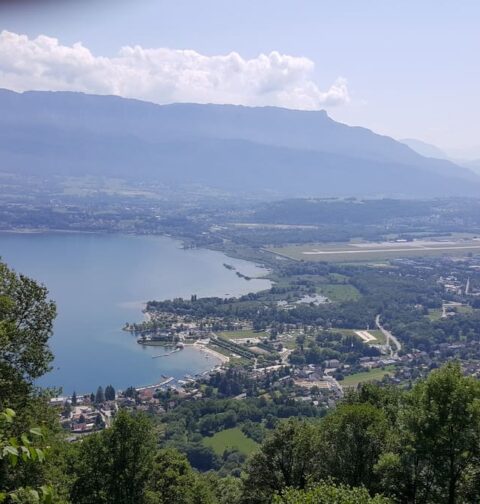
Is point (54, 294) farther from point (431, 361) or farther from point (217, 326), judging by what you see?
point (431, 361)

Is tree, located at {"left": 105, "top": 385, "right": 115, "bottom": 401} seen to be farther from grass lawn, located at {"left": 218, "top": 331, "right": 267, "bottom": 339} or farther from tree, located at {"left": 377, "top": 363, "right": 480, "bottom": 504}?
tree, located at {"left": 377, "top": 363, "right": 480, "bottom": 504}

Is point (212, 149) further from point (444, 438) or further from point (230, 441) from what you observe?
point (444, 438)

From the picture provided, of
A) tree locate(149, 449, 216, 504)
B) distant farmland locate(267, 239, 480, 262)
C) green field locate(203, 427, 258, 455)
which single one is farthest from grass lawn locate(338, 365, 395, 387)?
distant farmland locate(267, 239, 480, 262)

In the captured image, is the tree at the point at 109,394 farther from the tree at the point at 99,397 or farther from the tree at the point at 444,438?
the tree at the point at 444,438

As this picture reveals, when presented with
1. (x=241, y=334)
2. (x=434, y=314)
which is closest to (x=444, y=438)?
(x=241, y=334)

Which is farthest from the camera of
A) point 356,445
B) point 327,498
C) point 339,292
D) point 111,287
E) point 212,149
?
point 212,149

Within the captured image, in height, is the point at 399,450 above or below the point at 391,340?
above

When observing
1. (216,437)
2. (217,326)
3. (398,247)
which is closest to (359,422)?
(216,437)
